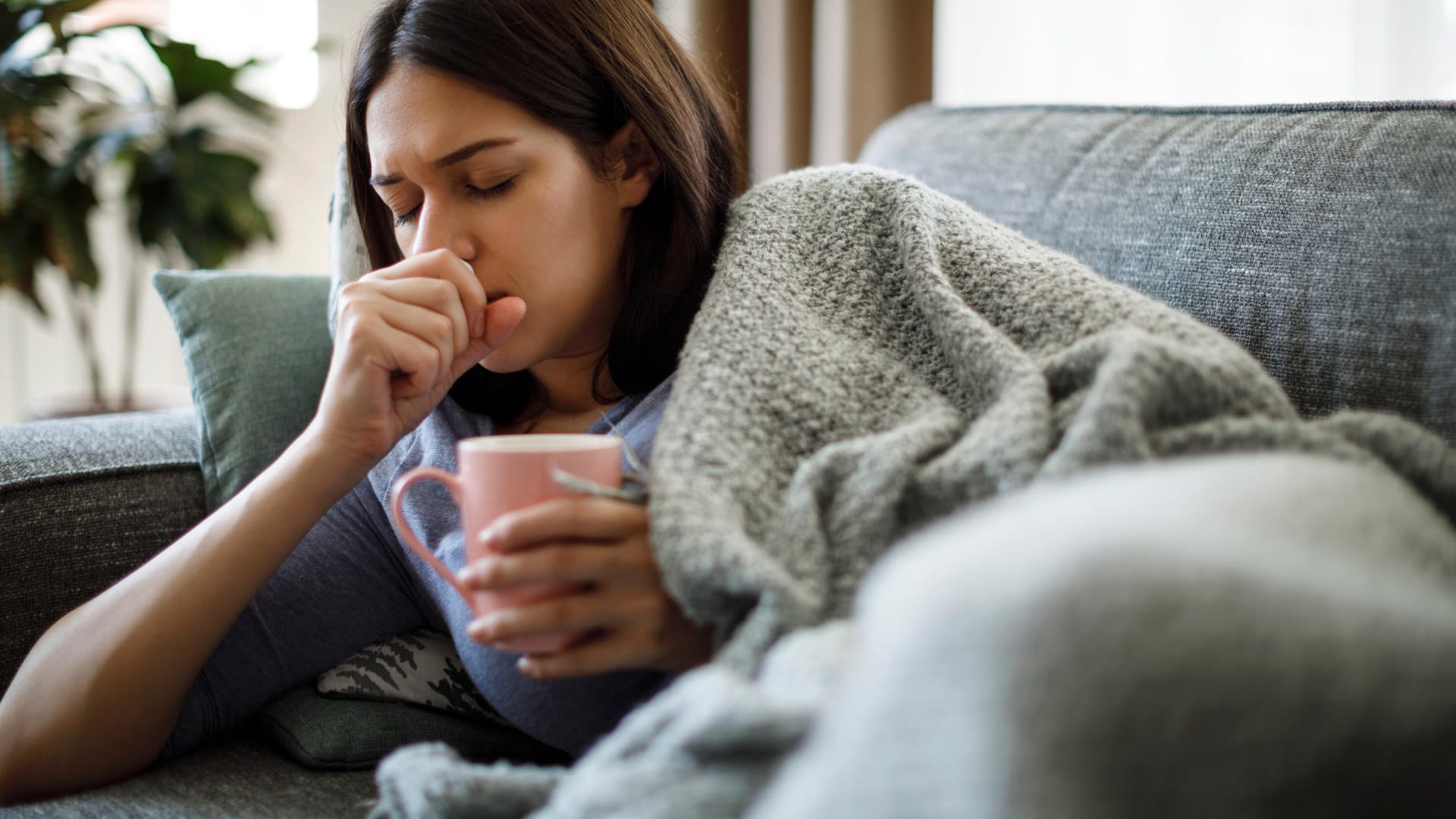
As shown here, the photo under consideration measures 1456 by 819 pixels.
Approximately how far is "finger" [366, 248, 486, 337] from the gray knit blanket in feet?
0.57

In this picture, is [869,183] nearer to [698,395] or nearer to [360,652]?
[698,395]

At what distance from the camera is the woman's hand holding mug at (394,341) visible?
2.40ft

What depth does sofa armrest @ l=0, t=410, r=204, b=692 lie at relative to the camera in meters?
0.86

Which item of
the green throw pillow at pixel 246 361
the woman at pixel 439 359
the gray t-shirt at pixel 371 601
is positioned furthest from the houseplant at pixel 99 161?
the gray t-shirt at pixel 371 601

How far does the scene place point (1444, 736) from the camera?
380 millimetres

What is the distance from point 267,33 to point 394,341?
294 centimetres

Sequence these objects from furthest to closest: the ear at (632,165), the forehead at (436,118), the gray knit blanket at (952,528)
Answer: the ear at (632,165), the forehead at (436,118), the gray knit blanket at (952,528)

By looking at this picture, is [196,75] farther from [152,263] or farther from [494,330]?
[494,330]

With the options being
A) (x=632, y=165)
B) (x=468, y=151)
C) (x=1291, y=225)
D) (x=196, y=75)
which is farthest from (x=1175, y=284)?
(x=196, y=75)

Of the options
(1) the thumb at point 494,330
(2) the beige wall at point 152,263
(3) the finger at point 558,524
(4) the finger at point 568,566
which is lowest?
(2) the beige wall at point 152,263

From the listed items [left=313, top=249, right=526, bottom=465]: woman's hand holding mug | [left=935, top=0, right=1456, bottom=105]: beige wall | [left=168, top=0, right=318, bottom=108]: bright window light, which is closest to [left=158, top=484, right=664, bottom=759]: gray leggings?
[left=313, top=249, right=526, bottom=465]: woman's hand holding mug

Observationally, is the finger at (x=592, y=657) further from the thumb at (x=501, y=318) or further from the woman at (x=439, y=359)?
the thumb at (x=501, y=318)

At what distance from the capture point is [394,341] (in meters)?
Answer: 0.73

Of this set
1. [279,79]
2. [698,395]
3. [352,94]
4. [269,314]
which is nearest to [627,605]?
[698,395]
